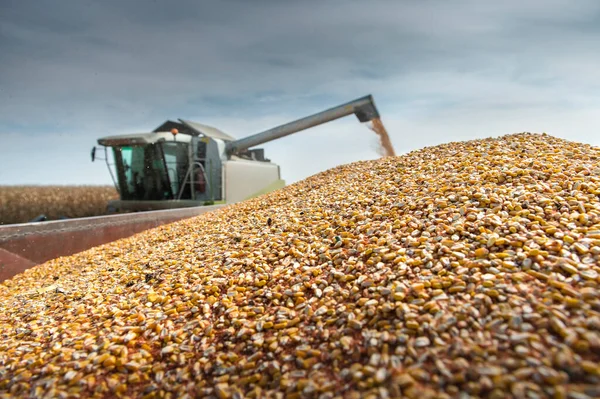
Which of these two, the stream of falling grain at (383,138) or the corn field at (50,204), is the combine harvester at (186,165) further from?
the corn field at (50,204)

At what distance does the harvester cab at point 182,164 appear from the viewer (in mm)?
8070

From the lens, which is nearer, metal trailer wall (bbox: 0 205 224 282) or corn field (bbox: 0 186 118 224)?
metal trailer wall (bbox: 0 205 224 282)

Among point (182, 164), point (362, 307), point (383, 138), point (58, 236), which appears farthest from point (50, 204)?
point (362, 307)

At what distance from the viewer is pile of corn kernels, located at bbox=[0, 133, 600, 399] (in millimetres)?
1390

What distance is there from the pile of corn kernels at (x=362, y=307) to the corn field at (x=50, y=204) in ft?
39.8

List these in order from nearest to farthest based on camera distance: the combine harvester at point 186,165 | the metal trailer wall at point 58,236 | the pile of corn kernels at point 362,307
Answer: the pile of corn kernels at point 362,307, the metal trailer wall at point 58,236, the combine harvester at point 186,165

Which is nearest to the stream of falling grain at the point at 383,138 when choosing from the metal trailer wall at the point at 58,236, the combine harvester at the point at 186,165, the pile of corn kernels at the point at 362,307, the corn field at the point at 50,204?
the combine harvester at the point at 186,165

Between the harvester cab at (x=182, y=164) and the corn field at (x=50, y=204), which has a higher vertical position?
the harvester cab at (x=182, y=164)

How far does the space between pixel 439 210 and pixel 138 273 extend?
2299 millimetres

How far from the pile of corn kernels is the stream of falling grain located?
199 inches

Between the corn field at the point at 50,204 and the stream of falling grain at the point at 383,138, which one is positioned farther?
the corn field at the point at 50,204

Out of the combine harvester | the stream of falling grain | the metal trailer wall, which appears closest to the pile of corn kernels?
the metal trailer wall

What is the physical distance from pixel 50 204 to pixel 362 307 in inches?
648

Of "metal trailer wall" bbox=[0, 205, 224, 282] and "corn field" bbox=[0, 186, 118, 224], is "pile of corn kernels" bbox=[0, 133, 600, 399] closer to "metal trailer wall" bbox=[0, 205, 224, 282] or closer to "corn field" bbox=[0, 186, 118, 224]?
"metal trailer wall" bbox=[0, 205, 224, 282]
